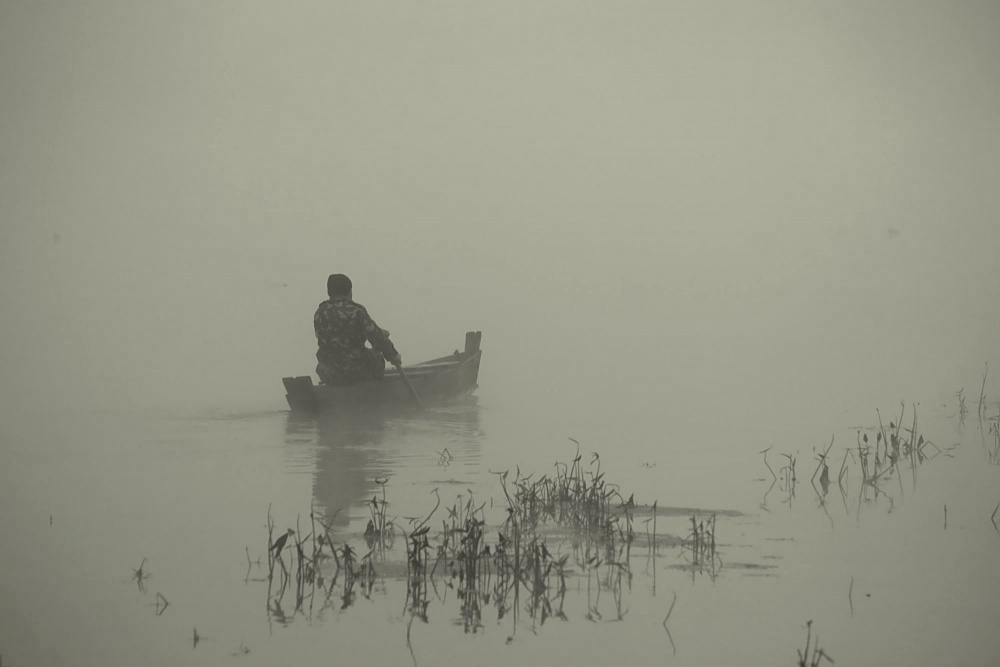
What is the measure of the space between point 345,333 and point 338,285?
0.36 metres

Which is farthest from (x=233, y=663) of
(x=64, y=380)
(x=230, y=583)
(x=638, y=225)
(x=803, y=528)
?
(x=638, y=225)

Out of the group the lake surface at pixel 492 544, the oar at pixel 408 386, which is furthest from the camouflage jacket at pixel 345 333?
the lake surface at pixel 492 544

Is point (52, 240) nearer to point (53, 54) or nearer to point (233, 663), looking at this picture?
point (53, 54)

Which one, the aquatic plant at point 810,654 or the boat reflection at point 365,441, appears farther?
the boat reflection at point 365,441

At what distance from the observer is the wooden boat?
286 inches

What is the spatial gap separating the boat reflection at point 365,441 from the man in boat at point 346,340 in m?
0.34

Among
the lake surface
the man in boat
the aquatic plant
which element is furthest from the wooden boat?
the aquatic plant

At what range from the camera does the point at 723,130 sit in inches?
392

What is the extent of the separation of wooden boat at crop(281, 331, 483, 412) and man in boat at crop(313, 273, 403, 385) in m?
0.19

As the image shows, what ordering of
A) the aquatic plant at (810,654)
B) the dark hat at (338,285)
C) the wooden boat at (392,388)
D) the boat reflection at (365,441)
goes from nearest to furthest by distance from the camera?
the aquatic plant at (810,654) < the boat reflection at (365,441) < the wooden boat at (392,388) < the dark hat at (338,285)

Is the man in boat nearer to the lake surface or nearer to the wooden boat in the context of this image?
the wooden boat

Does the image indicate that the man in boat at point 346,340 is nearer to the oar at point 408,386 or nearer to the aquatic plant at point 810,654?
the oar at point 408,386

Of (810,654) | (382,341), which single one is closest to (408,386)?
(382,341)

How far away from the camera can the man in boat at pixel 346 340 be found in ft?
24.2
